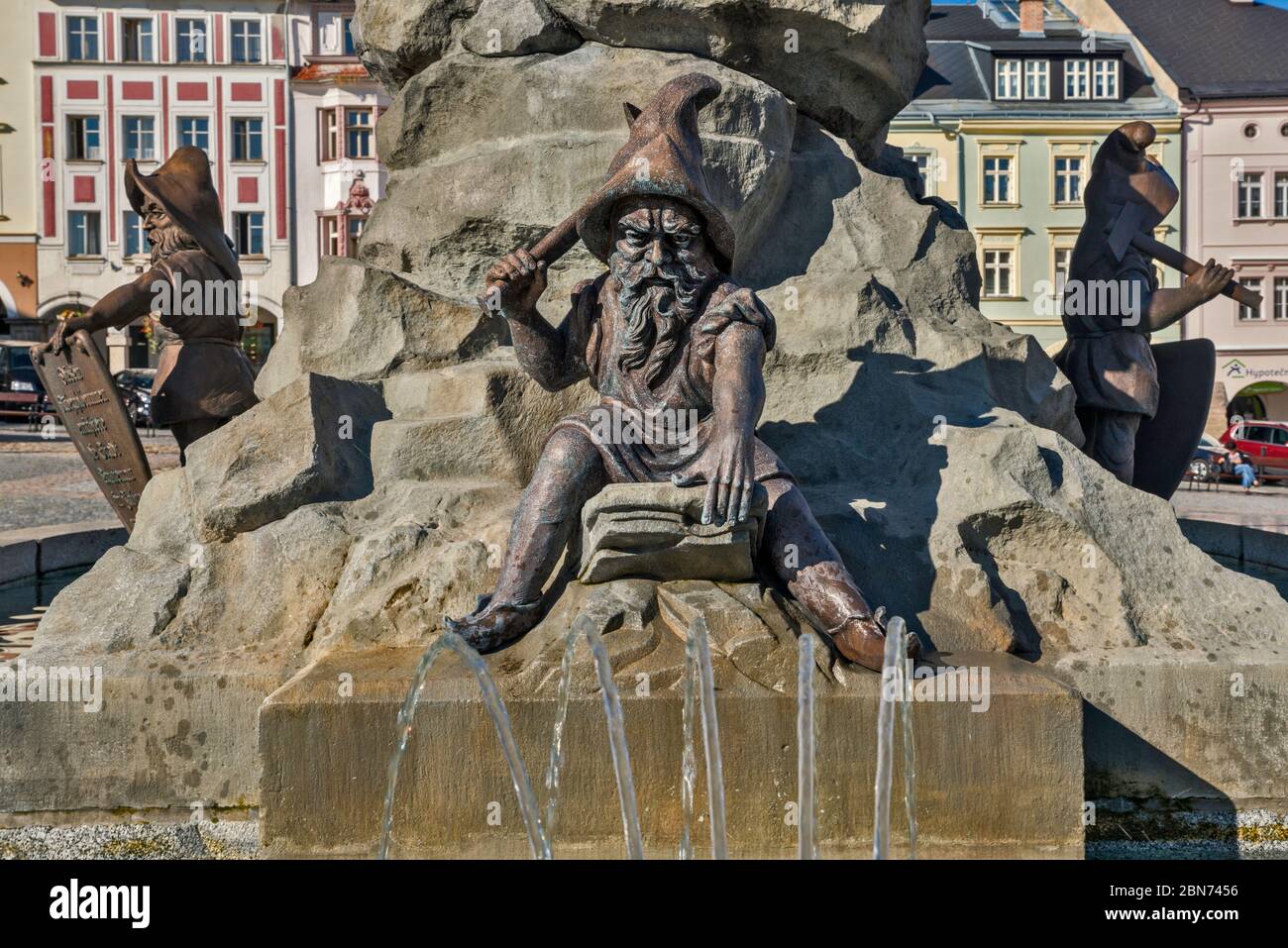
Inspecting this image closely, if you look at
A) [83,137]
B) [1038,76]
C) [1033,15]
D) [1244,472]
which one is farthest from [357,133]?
[1244,472]

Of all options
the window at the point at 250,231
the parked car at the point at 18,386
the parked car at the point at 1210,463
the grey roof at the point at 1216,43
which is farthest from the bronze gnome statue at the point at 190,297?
the window at the point at 250,231

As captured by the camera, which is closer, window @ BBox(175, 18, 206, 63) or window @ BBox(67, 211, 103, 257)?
window @ BBox(67, 211, 103, 257)

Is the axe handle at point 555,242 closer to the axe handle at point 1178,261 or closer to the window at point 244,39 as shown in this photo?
the axe handle at point 1178,261

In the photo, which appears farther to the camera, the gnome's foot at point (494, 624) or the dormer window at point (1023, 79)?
the dormer window at point (1023, 79)

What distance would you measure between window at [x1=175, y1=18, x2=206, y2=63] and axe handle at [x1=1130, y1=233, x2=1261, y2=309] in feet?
119

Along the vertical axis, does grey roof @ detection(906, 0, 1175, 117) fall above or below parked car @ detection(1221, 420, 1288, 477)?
above

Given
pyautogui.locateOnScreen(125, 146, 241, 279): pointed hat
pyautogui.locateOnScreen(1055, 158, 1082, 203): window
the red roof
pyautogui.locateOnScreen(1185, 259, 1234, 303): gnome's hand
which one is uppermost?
the red roof

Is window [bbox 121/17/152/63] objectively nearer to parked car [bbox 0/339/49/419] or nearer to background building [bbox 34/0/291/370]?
background building [bbox 34/0/291/370]

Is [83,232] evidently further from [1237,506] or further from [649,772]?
[649,772]

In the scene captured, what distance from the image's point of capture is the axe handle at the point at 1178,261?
25.8 ft

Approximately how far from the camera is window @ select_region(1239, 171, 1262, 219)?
36.7 metres

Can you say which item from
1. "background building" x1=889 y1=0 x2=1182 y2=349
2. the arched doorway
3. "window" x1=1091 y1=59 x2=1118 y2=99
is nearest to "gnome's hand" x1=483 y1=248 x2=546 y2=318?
"background building" x1=889 y1=0 x2=1182 y2=349

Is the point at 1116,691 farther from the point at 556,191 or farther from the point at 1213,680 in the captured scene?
the point at 556,191

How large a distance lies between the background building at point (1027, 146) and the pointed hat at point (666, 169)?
3222 cm
